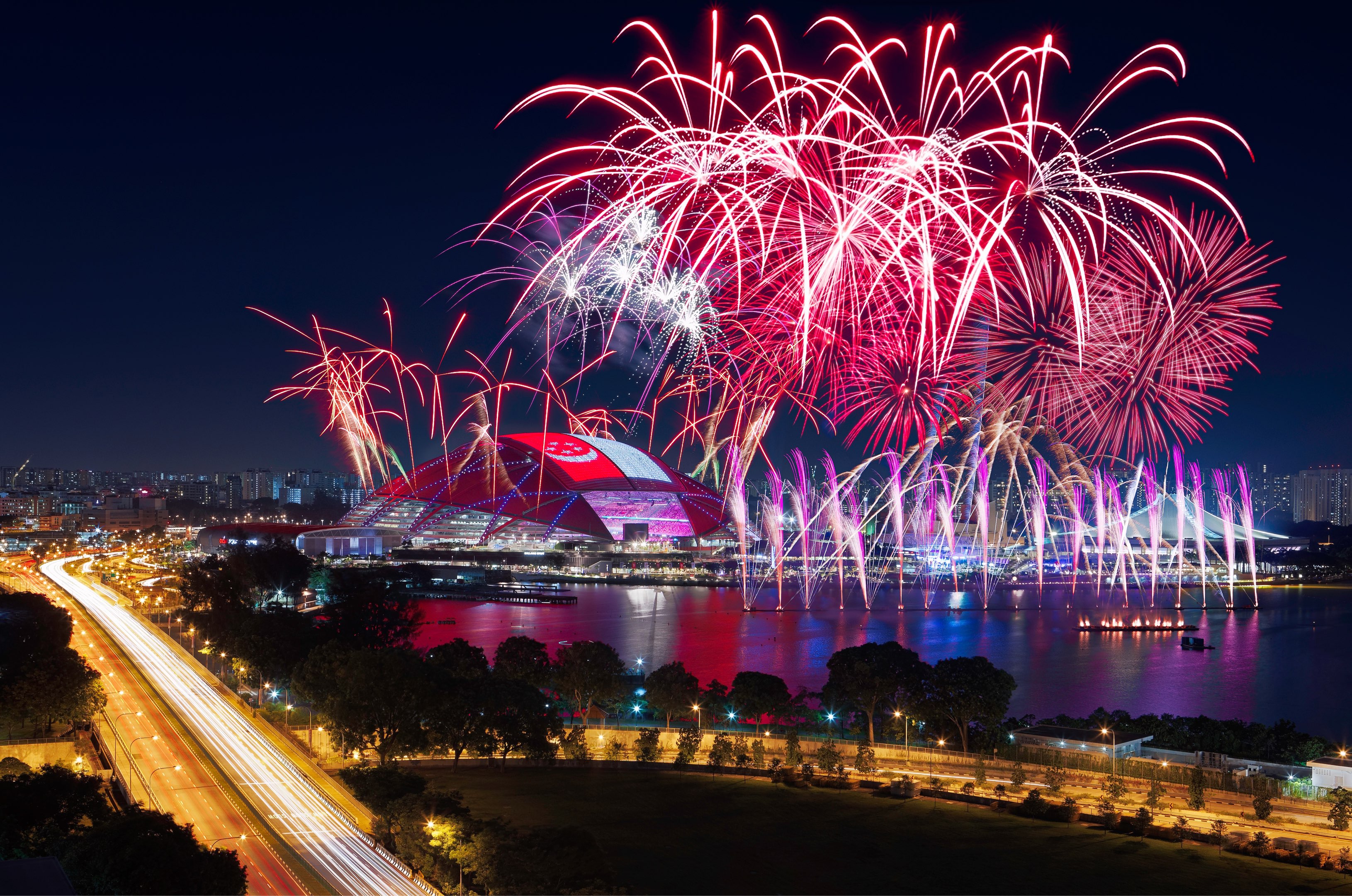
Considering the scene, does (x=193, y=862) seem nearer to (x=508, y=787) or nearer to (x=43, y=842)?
(x=43, y=842)

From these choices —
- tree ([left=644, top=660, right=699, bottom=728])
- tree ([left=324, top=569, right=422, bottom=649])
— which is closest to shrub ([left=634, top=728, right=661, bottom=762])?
tree ([left=644, top=660, right=699, bottom=728])

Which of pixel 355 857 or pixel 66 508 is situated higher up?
pixel 66 508

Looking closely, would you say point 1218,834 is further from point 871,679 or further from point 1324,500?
point 1324,500

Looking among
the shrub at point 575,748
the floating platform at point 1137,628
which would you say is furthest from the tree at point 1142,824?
the floating platform at point 1137,628

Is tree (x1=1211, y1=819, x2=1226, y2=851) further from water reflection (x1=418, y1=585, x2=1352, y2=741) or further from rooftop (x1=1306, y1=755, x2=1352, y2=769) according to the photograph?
water reflection (x1=418, y1=585, x2=1352, y2=741)

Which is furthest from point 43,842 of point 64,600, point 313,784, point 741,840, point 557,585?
point 557,585

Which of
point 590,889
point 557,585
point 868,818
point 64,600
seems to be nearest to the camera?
point 590,889
